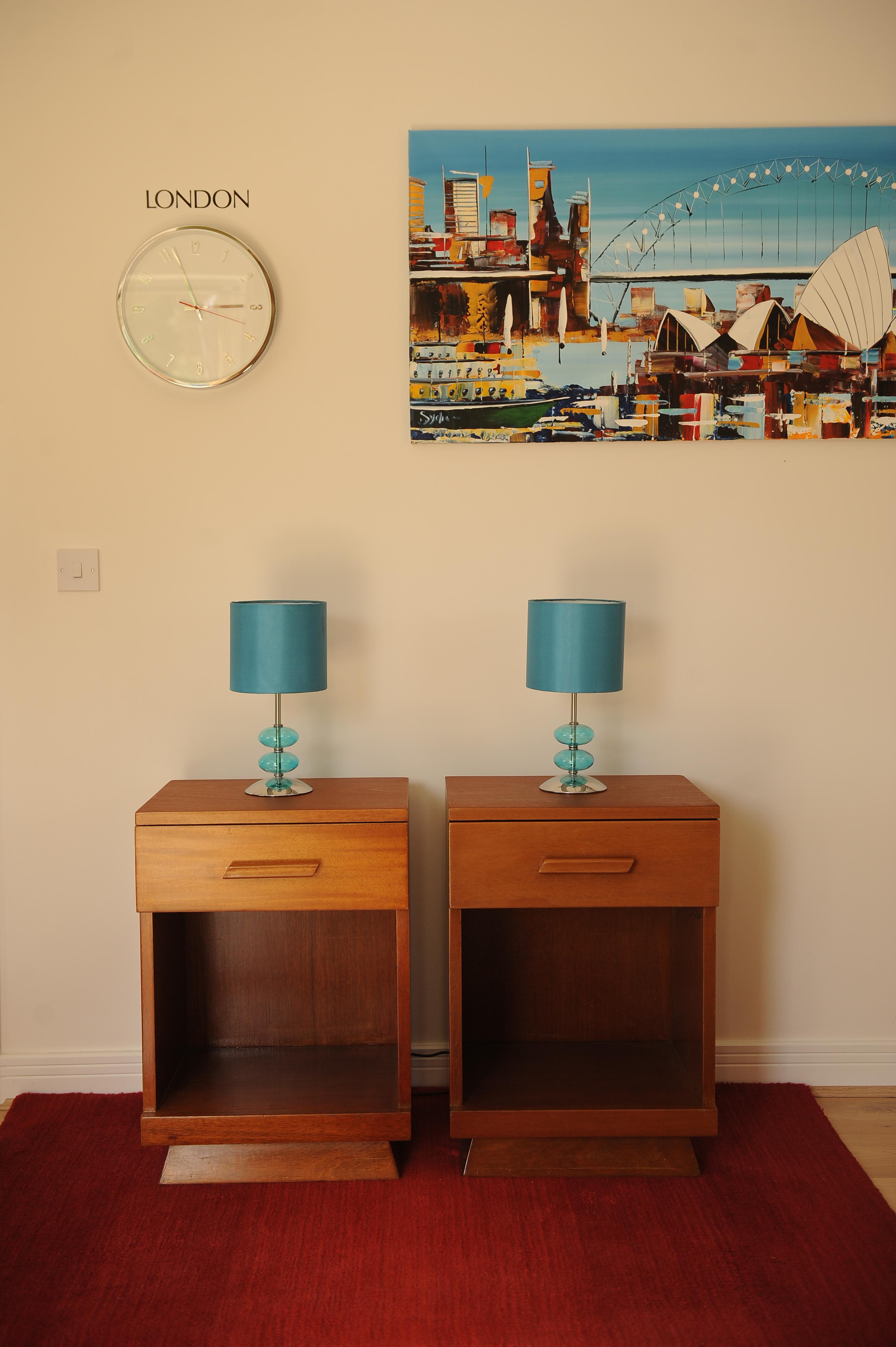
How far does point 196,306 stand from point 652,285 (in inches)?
43.5

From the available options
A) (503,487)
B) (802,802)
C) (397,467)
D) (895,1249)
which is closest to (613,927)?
(802,802)

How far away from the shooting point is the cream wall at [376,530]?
2.14 metres

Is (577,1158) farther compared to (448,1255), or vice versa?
(577,1158)

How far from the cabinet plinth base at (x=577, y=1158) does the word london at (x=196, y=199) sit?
2230mm

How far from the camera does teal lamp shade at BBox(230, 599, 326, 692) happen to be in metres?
1.94

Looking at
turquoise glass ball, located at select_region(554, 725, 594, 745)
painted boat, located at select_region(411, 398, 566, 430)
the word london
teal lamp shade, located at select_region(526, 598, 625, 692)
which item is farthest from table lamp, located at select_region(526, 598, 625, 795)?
the word london

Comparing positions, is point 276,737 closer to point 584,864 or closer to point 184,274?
point 584,864

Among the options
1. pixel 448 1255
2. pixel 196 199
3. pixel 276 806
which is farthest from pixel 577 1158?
pixel 196 199

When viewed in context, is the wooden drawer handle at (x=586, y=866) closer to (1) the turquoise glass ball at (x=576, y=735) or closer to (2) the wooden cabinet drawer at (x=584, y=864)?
(2) the wooden cabinet drawer at (x=584, y=864)

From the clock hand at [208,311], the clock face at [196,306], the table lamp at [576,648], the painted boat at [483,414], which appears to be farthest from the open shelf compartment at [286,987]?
the clock hand at [208,311]

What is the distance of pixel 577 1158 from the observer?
77.1 inches

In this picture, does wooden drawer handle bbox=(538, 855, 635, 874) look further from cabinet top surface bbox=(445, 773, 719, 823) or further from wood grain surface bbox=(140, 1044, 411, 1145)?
wood grain surface bbox=(140, 1044, 411, 1145)

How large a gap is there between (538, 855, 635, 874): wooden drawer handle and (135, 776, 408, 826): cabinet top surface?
1.05ft

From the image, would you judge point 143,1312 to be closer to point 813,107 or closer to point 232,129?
point 232,129
